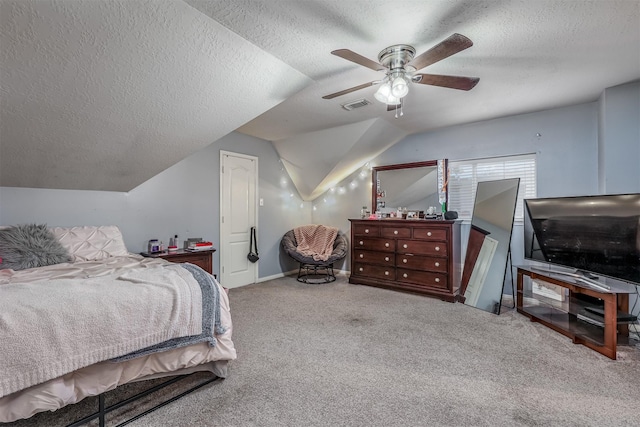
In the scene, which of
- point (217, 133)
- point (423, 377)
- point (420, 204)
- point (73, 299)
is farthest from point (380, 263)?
point (73, 299)

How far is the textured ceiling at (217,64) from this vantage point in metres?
1.78

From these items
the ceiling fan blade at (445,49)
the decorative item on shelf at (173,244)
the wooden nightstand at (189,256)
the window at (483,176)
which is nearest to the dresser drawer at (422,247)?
the window at (483,176)

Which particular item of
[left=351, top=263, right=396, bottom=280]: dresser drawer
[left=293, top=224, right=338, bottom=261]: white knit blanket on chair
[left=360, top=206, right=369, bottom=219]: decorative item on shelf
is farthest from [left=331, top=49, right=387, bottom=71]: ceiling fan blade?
[left=293, top=224, right=338, bottom=261]: white knit blanket on chair

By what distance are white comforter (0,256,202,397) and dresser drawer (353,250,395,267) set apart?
3.09m

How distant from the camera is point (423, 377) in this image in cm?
204

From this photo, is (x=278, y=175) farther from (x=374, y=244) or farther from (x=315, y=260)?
(x=374, y=244)

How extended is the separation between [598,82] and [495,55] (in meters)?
1.40

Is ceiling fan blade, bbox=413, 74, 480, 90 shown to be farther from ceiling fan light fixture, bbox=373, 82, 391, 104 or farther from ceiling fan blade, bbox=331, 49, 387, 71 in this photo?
ceiling fan blade, bbox=331, 49, 387, 71

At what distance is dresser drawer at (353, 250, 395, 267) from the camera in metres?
4.36

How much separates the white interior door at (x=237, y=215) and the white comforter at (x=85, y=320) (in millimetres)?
2510

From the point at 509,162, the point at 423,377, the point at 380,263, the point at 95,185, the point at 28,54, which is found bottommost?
the point at 423,377

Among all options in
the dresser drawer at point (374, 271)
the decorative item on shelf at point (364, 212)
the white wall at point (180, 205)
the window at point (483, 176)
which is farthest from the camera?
the decorative item on shelf at point (364, 212)

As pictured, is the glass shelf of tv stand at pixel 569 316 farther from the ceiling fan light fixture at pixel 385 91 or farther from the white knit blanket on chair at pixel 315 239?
the white knit blanket on chair at pixel 315 239

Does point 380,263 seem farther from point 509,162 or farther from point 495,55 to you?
point 495,55
